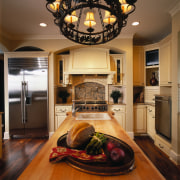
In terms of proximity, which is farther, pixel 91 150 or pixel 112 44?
pixel 112 44

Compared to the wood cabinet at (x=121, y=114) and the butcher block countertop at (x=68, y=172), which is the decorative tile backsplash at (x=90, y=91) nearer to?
the wood cabinet at (x=121, y=114)

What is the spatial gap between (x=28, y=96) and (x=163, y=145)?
3.31 meters

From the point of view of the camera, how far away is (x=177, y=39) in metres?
2.18

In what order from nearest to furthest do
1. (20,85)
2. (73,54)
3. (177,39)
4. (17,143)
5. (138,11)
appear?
(177,39) < (138,11) < (17,143) < (20,85) < (73,54)

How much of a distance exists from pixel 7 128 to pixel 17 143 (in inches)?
23.5

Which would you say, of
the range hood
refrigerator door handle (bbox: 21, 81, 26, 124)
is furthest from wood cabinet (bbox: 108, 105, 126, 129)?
refrigerator door handle (bbox: 21, 81, 26, 124)

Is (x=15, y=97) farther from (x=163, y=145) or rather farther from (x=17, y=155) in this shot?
(x=163, y=145)

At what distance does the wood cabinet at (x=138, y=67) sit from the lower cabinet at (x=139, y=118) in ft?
2.23

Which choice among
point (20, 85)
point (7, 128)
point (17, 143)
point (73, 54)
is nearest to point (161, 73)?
point (73, 54)

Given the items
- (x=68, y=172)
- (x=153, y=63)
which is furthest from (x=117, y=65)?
(x=68, y=172)

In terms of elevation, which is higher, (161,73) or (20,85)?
(161,73)

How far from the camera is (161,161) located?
2301mm

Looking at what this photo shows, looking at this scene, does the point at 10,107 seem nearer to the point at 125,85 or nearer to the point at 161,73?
the point at 125,85

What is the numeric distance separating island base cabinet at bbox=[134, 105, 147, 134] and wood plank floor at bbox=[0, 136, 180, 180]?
21 cm
